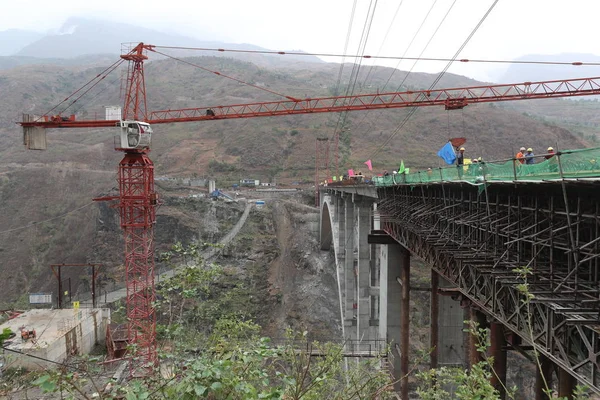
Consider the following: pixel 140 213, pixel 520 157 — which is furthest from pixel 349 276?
pixel 520 157

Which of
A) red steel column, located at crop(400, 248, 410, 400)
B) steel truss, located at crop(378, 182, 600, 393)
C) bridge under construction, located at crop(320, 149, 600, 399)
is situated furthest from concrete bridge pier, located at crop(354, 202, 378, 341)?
steel truss, located at crop(378, 182, 600, 393)

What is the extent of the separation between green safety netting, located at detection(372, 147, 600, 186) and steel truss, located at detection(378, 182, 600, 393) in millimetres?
274

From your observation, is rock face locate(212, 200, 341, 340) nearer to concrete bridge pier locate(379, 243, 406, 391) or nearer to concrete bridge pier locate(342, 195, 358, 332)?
concrete bridge pier locate(342, 195, 358, 332)

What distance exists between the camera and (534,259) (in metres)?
7.30

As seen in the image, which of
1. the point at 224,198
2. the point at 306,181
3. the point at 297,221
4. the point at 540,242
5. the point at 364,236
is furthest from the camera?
the point at 306,181

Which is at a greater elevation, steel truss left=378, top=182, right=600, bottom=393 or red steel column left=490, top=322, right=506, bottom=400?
steel truss left=378, top=182, right=600, bottom=393

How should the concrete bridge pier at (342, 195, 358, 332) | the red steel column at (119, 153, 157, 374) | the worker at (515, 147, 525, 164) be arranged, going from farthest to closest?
the concrete bridge pier at (342, 195, 358, 332), the red steel column at (119, 153, 157, 374), the worker at (515, 147, 525, 164)

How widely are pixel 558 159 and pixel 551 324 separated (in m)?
2.77

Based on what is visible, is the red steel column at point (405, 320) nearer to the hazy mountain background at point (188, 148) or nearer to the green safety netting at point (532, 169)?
the green safety netting at point (532, 169)

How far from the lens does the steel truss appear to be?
583 cm

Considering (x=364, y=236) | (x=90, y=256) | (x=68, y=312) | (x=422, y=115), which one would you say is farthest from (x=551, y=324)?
(x=422, y=115)

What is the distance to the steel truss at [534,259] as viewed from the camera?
229 inches

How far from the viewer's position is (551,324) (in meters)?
→ 6.13

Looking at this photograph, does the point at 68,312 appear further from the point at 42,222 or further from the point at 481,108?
the point at 481,108
